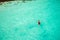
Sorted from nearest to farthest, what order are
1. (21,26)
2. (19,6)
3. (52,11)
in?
(21,26)
(52,11)
(19,6)

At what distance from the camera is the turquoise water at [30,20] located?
444 centimetres

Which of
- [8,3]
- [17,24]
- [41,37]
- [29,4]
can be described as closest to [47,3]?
[29,4]

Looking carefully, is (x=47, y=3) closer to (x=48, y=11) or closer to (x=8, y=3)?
(x=48, y=11)

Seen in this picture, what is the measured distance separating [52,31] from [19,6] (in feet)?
10.8

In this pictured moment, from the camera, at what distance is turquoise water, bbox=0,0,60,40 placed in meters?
4.44

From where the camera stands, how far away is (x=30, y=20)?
5.50m

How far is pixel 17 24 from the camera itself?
530cm

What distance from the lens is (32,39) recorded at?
4082mm

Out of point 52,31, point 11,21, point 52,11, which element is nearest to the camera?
point 52,31

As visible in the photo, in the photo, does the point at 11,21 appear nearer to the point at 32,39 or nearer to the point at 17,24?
the point at 17,24

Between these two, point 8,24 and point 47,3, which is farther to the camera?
point 47,3

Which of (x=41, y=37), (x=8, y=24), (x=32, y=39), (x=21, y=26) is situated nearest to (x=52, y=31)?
(x=41, y=37)

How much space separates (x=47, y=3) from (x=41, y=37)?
3.72 metres

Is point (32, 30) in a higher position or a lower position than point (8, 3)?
lower
